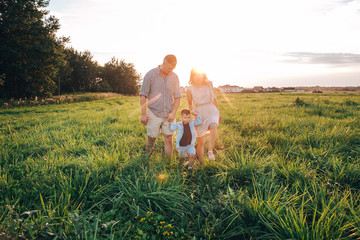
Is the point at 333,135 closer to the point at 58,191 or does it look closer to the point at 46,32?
the point at 58,191

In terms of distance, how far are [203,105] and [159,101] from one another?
38.9 inches

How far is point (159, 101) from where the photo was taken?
11.6 ft

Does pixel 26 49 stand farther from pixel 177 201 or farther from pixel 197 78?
pixel 177 201

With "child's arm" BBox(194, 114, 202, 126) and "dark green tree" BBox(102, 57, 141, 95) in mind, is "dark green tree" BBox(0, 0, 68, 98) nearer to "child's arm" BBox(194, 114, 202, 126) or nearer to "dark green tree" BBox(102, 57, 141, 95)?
"child's arm" BBox(194, 114, 202, 126)

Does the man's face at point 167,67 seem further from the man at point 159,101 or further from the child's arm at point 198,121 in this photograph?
the child's arm at point 198,121

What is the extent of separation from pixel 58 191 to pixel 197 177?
208cm

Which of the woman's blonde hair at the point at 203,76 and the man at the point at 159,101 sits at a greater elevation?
the woman's blonde hair at the point at 203,76

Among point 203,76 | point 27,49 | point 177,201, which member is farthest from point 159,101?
point 27,49

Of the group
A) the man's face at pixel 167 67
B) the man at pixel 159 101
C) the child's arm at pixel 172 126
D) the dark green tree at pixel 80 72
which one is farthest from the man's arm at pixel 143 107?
the dark green tree at pixel 80 72

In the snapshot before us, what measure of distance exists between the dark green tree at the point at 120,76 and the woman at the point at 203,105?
180 ft

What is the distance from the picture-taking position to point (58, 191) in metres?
2.25

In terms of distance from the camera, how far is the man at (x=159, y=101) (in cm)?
352

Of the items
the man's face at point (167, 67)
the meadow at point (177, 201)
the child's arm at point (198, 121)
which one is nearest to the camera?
the meadow at point (177, 201)

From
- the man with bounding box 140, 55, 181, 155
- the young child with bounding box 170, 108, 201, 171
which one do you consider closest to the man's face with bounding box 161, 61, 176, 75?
the man with bounding box 140, 55, 181, 155
